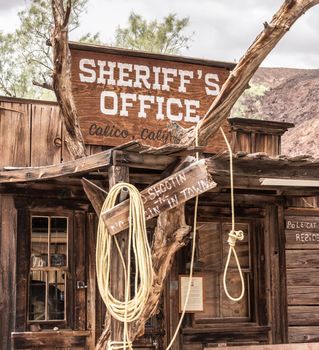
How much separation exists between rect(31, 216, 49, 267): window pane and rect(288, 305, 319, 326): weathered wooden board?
3682 millimetres

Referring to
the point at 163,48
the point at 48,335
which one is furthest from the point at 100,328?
the point at 163,48

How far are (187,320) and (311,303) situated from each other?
80.5 inches

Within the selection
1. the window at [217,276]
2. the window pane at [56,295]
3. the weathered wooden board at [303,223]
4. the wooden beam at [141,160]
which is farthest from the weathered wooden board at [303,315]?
the wooden beam at [141,160]

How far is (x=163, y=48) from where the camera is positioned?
2014 cm

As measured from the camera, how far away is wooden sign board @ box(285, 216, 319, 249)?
32.6 feet

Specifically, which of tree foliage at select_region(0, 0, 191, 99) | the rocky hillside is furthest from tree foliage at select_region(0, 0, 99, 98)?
the rocky hillside

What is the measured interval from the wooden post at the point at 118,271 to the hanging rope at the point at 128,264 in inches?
1.7

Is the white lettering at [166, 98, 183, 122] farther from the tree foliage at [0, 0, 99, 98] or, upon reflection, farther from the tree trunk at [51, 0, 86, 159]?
the tree foliage at [0, 0, 99, 98]

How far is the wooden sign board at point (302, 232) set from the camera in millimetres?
9938

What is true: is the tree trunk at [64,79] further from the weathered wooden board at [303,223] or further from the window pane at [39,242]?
the weathered wooden board at [303,223]

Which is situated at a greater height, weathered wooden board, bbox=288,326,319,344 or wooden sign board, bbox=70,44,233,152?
wooden sign board, bbox=70,44,233,152

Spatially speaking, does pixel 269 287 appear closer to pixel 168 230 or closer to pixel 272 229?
pixel 272 229

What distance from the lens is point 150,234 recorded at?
904 cm

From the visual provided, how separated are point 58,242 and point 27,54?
1107 cm
